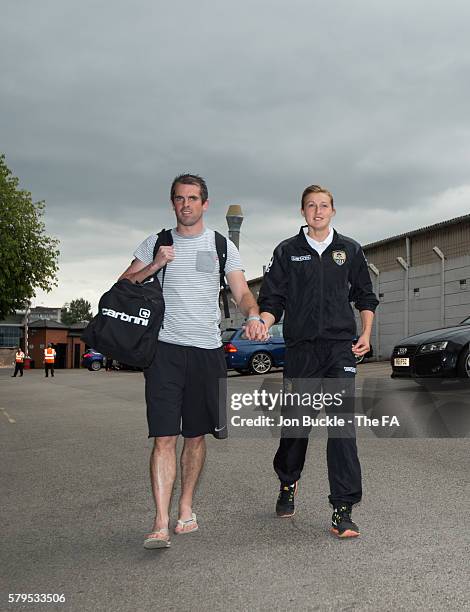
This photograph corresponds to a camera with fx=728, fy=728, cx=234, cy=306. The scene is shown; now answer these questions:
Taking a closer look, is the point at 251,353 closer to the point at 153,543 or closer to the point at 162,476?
the point at 162,476

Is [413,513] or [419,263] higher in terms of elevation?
[419,263]

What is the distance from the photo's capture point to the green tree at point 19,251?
34.4m

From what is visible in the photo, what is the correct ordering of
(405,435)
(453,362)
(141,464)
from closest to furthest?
(141,464), (405,435), (453,362)

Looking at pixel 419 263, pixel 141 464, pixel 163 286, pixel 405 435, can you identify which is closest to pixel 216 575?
pixel 163 286

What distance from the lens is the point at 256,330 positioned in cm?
423

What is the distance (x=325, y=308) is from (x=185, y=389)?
949 millimetres

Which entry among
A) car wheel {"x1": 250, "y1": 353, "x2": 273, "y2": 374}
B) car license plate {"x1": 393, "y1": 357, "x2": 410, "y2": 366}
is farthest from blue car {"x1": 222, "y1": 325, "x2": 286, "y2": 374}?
car license plate {"x1": 393, "y1": 357, "x2": 410, "y2": 366}

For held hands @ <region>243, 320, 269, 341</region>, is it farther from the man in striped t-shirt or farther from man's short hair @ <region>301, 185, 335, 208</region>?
man's short hair @ <region>301, 185, 335, 208</region>

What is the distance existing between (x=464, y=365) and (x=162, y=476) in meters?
7.70

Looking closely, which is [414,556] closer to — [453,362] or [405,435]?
[405,435]

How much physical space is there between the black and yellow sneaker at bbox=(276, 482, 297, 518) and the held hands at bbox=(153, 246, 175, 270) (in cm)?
161

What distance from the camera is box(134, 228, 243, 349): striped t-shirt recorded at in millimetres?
4105

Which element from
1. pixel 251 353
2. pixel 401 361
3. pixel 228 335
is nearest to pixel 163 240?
pixel 401 361

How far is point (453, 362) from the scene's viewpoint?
35.2 feet
